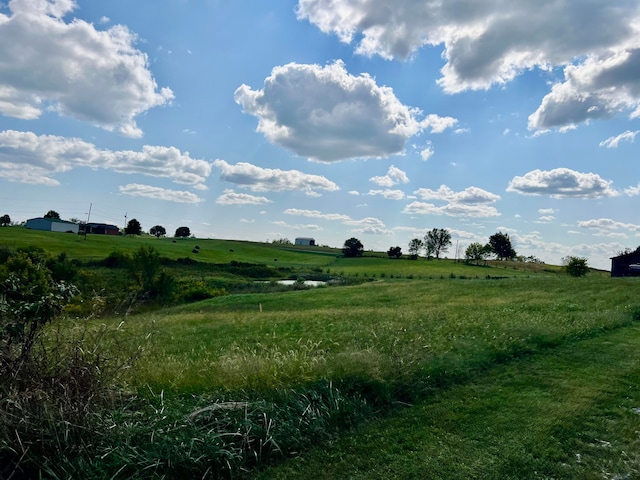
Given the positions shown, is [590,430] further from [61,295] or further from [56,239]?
[56,239]

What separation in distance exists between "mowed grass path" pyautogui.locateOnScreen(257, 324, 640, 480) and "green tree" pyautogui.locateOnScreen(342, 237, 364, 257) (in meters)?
91.0

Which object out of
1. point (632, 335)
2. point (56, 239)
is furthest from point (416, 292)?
point (56, 239)

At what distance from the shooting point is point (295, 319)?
13.7 meters

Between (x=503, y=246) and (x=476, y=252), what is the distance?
20241 mm

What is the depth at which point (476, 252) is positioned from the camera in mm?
88375

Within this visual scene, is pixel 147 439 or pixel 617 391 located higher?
pixel 617 391

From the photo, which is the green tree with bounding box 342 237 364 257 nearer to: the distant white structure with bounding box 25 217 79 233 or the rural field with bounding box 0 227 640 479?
the distant white structure with bounding box 25 217 79 233

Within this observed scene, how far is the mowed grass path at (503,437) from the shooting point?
4.07 meters

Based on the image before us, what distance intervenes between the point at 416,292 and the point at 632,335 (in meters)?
14.4

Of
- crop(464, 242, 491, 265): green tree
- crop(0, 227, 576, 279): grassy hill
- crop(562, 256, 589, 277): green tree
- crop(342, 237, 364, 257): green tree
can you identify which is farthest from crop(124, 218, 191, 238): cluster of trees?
crop(562, 256, 589, 277): green tree

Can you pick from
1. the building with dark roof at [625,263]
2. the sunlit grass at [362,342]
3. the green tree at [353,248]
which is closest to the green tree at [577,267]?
the building with dark roof at [625,263]

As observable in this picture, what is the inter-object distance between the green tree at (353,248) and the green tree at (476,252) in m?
22.5

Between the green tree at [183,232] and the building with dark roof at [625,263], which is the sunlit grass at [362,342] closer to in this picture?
the building with dark roof at [625,263]

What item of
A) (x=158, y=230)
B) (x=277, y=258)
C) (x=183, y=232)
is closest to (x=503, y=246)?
(x=277, y=258)
